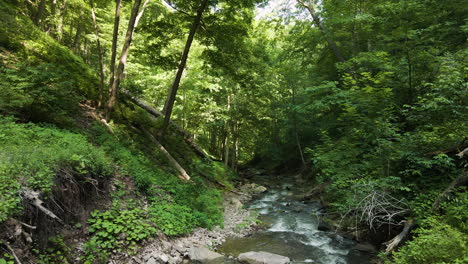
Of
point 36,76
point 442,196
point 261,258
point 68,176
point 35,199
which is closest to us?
point 35,199

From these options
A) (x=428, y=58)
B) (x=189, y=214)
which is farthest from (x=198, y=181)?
(x=428, y=58)

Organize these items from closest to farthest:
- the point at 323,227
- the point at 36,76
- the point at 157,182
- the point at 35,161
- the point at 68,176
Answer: the point at 35,161 → the point at 68,176 → the point at 36,76 → the point at 157,182 → the point at 323,227

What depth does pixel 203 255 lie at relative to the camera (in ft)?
20.4

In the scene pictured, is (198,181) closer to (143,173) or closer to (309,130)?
(143,173)

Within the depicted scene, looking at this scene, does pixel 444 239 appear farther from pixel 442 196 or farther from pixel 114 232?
pixel 114 232

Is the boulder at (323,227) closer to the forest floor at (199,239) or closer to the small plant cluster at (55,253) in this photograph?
the forest floor at (199,239)

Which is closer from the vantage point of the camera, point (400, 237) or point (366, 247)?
point (400, 237)

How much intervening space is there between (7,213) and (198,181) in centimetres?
744

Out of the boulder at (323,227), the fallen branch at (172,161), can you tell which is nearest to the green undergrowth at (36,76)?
the fallen branch at (172,161)

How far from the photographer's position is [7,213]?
10.9 ft

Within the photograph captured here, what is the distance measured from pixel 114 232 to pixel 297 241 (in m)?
5.87

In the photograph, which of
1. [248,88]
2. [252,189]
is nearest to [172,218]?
[248,88]

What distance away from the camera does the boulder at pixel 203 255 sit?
6.04 m

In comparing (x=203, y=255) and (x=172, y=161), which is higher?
(x=172, y=161)
